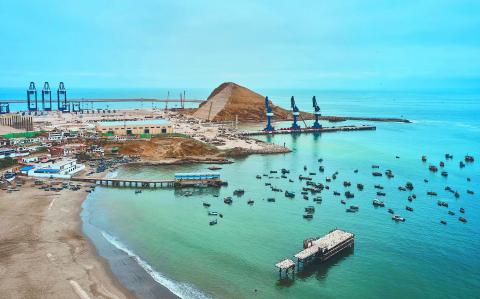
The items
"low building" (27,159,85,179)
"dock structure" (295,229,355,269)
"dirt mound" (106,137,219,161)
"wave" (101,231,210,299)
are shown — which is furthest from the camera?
"dirt mound" (106,137,219,161)

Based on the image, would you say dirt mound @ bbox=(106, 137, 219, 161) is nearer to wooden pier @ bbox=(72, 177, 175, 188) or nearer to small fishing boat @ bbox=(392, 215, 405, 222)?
wooden pier @ bbox=(72, 177, 175, 188)

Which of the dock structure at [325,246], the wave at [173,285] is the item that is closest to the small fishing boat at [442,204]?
the dock structure at [325,246]

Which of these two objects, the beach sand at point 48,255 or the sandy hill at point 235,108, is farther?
the sandy hill at point 235,108

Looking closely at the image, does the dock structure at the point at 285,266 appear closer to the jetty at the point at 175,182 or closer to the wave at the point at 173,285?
the wave at the point at 173,285

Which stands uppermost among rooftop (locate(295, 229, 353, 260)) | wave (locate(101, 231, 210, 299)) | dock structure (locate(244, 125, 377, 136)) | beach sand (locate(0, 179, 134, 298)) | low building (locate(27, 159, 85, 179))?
dock structure (locate(244, 125, 377, 136))

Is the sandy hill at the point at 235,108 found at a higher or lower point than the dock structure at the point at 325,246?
higher

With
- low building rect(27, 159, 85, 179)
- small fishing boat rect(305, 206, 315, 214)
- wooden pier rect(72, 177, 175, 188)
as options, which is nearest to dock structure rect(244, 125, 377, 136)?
wooden pier rect(72, 177, 175, 188)

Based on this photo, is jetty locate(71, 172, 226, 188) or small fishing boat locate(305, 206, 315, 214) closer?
small fishing boat locate(305, 206, 315, 214)
